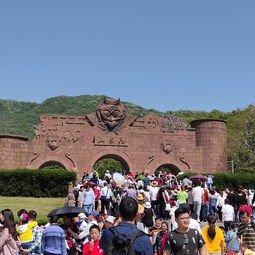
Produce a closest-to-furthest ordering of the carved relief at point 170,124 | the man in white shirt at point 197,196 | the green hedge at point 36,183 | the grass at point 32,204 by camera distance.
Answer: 1. the man in white shirt at point 197,196
2. the grass at point 32,204
3. the green hedge at point 36,183
4. the carved relief at point 170,124

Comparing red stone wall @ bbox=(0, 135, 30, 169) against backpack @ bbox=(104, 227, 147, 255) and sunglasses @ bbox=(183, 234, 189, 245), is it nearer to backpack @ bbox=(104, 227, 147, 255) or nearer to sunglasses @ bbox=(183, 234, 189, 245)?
sunglasses @ bbox=(183, 234, 189, 245)

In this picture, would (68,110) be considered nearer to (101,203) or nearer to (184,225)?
(101,203)

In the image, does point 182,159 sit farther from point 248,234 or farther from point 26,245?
point 248,234

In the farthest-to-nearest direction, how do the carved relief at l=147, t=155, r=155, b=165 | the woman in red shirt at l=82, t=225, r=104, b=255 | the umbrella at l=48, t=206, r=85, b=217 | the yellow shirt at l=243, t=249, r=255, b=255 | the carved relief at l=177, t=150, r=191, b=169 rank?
the carved relief at l=177, t=150, r=191, b=169, the carved relief at l=147, t=155, r=155, b=165, the umbrella at l=48, t=206, r=85, b=217, the yellow shirt at l=243, t=249, r=255, b=255, the woman in red shirt at l=82, t=225, r=104, b=255

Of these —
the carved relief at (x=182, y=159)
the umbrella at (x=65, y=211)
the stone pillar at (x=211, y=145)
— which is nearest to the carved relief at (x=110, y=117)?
the carved relief at (x=182, y=159)

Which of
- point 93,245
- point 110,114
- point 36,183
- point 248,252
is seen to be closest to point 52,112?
point 110,114

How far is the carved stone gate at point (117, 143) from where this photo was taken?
→ 35531mm

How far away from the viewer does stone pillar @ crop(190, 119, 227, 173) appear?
1505 inches

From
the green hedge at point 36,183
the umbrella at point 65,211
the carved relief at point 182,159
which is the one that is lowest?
the umbrella at point 65,211

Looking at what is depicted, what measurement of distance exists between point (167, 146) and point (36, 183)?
429 inches

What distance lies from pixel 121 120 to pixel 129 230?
3210 cm

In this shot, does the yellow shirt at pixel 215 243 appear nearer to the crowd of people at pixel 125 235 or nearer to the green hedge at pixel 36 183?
the crowd of people at pixel 125 235

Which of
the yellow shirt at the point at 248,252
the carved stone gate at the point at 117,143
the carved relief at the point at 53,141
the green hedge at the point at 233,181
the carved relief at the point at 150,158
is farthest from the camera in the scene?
the carved relief at the point at 150,158

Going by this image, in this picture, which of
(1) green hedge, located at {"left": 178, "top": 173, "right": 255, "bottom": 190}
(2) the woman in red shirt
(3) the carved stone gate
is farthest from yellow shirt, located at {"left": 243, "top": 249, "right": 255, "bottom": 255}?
(3) the carved stone gate
